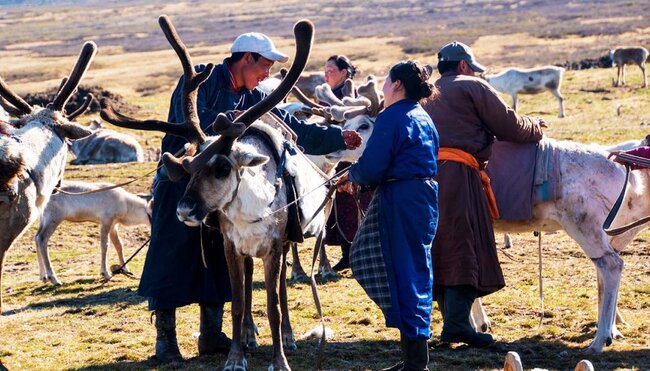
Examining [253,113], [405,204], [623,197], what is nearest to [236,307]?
[253,113]

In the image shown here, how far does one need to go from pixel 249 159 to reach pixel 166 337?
69.3 inches

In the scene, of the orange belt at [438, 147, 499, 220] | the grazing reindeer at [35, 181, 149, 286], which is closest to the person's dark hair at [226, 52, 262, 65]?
the orange belt at [438, 147, 499, 220]

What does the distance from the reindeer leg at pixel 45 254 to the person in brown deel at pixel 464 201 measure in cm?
533

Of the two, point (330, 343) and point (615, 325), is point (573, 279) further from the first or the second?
point (330, 343)

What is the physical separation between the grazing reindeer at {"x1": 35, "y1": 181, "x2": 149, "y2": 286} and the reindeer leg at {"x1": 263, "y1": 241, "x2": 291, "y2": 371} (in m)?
5.29

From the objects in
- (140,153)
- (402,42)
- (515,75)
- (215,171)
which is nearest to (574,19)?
(402,42)

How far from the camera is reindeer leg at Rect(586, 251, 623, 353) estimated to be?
290 inches

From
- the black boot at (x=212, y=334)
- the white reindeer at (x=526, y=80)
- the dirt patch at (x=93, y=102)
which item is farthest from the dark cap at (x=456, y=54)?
the white reindeer at (x=526, y=80)

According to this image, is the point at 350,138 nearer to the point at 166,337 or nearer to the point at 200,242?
the point at 200,242

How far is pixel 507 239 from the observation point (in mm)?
11820

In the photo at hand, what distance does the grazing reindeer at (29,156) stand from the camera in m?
7.02

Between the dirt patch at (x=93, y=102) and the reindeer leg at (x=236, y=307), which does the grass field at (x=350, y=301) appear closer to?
the reindeer leg at (x=236, y=307)

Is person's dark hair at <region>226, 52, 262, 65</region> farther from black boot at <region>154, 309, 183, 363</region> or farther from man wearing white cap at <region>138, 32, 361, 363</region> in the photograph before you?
black boot at <region>154, 309, 183, 363</region>

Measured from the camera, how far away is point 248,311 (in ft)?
23.9
